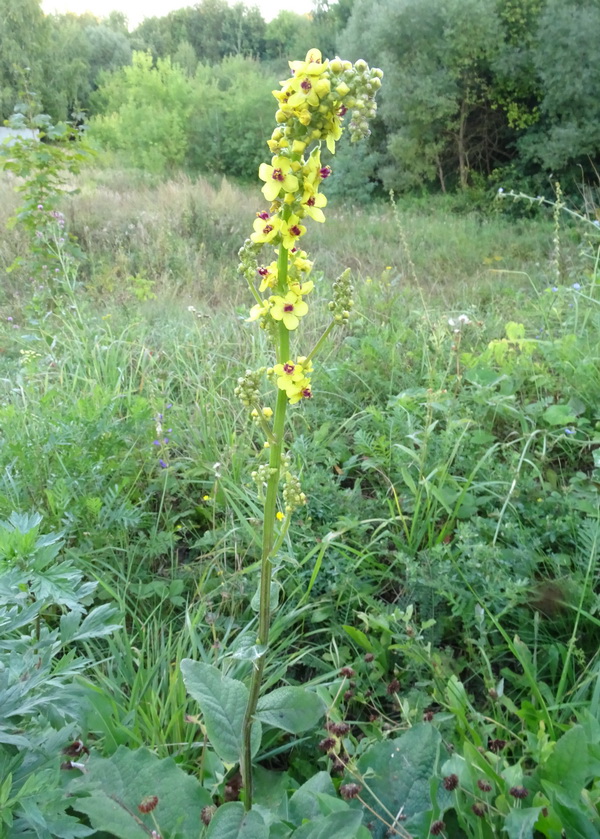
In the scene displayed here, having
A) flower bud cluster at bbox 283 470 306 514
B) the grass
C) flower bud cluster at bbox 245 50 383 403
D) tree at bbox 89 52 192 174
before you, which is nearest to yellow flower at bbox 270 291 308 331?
flower bud cluster at bbox 245 50 383 403

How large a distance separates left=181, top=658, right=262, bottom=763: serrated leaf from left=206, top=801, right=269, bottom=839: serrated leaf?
0.12 m

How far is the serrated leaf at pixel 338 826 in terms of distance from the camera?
2.84 ft

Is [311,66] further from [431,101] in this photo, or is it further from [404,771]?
[431,101]

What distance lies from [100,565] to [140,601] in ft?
0.61

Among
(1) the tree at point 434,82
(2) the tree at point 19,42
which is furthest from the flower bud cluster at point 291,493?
(2) the tree at point 19,42

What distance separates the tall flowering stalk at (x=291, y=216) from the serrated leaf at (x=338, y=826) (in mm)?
183

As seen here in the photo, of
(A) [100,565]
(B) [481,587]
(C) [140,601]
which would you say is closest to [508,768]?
(B) [481,587]

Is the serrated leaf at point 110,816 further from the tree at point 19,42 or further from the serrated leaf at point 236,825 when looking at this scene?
the tree at point 19,42

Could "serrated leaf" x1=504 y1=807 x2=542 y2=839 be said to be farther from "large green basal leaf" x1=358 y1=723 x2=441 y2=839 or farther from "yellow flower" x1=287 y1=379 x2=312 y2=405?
"yellow flower" x1=287 y1=379 x2=312 y2=405

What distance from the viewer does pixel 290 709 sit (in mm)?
1006

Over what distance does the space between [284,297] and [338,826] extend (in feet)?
2.67

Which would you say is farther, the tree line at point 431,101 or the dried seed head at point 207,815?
the tree line at point 431,101

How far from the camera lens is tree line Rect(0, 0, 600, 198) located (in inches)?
390

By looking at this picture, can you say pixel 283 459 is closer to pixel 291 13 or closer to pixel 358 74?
pixel 358 74
